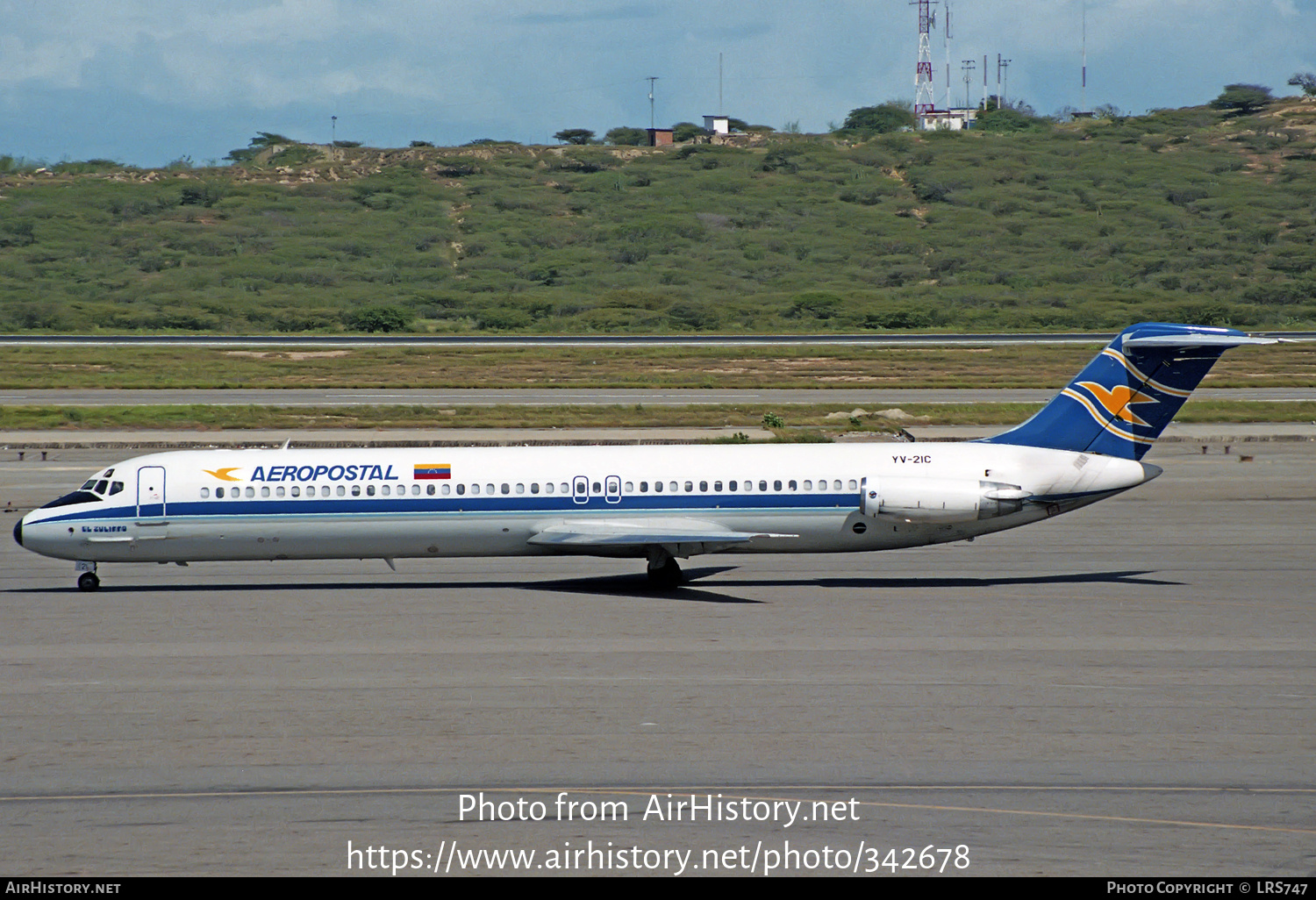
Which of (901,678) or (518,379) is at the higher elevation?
(518,379)

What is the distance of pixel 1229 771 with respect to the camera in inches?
563

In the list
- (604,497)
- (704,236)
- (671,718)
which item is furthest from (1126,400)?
(704,236)

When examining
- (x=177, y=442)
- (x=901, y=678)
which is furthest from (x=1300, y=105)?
(x=901, y=678)

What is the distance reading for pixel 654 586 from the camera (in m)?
25.9

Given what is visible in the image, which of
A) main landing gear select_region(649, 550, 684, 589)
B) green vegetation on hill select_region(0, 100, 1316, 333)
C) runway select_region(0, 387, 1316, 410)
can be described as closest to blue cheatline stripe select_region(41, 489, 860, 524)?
main landing gear select_region(649, 550, 684, 589)

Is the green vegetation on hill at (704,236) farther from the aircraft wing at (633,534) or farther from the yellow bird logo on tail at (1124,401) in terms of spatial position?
the aircraft wing at (633,534)

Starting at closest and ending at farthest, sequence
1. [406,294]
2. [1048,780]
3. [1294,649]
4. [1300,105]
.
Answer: [1048,780], [1294,649], [406,294], [1300,105]

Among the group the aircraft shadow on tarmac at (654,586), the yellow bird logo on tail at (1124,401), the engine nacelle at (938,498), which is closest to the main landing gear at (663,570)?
the aircraft shadow on tarmac at (654,586)

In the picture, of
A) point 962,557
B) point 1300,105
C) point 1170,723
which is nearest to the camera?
point 1170,723

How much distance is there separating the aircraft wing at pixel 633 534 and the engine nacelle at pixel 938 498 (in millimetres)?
1835

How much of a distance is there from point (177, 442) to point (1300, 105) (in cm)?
15937

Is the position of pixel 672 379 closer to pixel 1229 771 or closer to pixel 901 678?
pixel 901 678

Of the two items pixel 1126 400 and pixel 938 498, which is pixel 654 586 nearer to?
pixel 938 498

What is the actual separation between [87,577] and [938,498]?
16.8m
